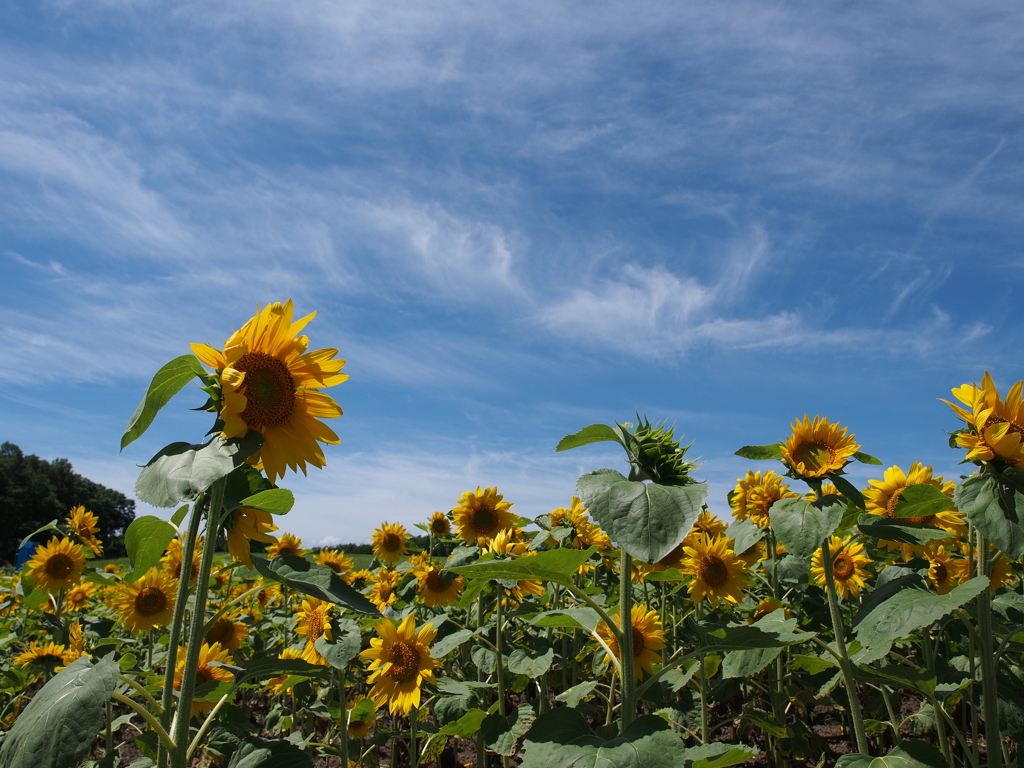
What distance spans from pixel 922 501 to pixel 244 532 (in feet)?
7.81

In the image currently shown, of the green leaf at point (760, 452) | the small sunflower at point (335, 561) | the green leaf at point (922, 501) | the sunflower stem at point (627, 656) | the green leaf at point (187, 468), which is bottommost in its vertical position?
the sunflower stem at point (627, 656)

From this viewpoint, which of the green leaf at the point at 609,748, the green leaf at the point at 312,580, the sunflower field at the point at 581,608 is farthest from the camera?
the green leaf at the point at 312,580

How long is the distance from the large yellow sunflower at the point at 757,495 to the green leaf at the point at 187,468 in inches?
139

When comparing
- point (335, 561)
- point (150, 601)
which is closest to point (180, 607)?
point (150, 601)

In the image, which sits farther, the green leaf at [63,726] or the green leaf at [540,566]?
the green leaf at [540,566]

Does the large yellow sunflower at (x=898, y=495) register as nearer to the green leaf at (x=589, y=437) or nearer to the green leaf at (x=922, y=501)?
the green leaf at (x=922, y=501)

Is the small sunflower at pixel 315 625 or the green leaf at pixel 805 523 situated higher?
the green leaf at pixel 805 523

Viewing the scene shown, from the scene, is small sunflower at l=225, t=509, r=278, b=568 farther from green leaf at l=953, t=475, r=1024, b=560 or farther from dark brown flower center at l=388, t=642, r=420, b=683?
green leaf at l=953, t=475, r=1024, b=560

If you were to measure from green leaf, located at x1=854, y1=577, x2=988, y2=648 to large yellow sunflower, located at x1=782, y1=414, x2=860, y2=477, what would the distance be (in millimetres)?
648

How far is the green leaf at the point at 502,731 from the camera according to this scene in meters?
2.96

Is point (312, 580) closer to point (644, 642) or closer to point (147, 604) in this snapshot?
point (644, 642)

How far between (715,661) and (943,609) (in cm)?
171

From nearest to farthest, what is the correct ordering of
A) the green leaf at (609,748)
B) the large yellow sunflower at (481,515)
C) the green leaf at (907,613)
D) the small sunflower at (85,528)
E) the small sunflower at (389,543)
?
the green leaf at (609,748) → the green leaf at (907,613) → the large yellow sunflower at (481,515) → the small sunflower at (85,528) → the small sunflower at (389,543)

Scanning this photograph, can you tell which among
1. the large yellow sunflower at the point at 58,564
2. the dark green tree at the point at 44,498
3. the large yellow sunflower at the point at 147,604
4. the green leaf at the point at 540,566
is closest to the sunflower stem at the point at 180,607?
the green leaf at the point at 540,566
